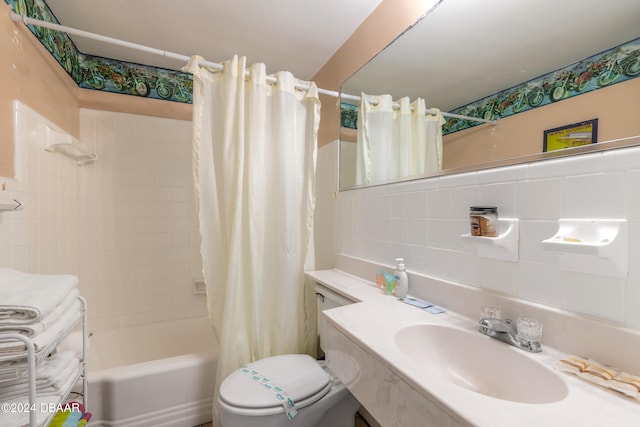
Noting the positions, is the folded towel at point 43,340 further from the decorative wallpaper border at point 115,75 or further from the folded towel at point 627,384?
the decorative wallpaper border at point 115,75

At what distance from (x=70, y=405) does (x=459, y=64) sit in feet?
6.33

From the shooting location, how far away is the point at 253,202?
1472mm

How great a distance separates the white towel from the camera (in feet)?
2.53

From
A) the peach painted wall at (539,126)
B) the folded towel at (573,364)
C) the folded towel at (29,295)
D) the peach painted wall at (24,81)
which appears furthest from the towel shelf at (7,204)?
the folded towel at (573,364)

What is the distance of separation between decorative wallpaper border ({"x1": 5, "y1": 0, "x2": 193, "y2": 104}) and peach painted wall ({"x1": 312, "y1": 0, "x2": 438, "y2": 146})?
113 cm

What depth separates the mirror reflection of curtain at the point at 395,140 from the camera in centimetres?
121

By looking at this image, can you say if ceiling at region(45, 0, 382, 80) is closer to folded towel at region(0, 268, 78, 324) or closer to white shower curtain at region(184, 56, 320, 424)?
white shower curtain at region(184, 56, 320, 424)

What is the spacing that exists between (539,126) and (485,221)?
12.2 inches

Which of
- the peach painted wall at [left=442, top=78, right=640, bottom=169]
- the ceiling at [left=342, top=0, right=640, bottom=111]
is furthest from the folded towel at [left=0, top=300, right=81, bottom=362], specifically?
the ceiling at [left=342, top=0, right=640, bottom=111]

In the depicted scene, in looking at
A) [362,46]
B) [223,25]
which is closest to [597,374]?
[362,46]

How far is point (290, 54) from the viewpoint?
6.45 feet

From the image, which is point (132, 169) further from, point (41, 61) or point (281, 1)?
point (281, 1)

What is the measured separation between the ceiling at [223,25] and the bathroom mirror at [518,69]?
507 mm

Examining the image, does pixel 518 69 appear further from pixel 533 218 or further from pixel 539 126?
pixel 533 218
